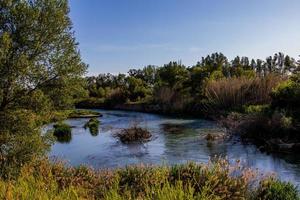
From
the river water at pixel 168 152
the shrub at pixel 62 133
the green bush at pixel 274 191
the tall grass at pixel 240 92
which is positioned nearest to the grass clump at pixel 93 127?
the shrub at pixel 62 133

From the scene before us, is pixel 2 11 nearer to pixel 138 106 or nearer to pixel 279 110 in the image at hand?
pixel 279 110

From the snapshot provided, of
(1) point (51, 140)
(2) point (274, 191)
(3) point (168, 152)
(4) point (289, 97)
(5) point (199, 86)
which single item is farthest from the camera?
(5) point (199, 86)

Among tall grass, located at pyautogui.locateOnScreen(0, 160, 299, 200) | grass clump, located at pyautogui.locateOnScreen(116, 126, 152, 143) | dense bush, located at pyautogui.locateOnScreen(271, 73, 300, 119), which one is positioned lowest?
grass clump, located at pyautogui.locateOnScreen(116, 126, 152, 143)

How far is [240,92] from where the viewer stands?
45875 millimetres

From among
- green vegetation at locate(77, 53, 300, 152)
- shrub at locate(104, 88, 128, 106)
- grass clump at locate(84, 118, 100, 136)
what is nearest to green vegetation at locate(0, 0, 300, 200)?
green vegetation at locate(77, 53, 300, 152)

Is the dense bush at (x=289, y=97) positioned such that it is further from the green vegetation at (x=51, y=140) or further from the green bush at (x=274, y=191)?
the green bush at (x=274, y=191)

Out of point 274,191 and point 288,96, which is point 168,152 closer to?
point 288,96

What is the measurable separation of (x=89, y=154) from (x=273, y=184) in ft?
54.8

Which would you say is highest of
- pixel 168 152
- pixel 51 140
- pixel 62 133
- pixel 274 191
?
pixel 51 140

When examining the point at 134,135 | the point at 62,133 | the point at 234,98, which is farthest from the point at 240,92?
the point at 62,133

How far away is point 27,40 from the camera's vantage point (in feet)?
47.9

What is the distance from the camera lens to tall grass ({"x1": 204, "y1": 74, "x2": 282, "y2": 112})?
1729 inches

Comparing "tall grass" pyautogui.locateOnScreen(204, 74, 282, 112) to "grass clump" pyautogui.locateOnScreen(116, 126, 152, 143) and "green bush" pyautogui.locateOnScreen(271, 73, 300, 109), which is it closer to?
"green bush" pyautogui.locateOnScreen(271, 73, 300, 109)

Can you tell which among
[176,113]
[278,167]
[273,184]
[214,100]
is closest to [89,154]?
[278,167]
